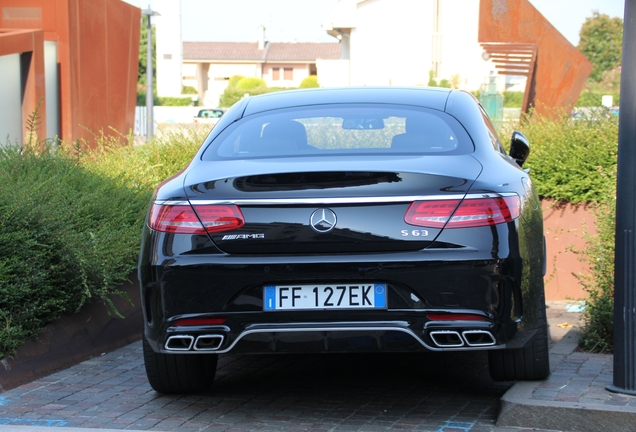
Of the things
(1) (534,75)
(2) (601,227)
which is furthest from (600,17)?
(2) (601,227)

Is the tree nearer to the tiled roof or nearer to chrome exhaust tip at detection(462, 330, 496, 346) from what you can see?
the tiled roof

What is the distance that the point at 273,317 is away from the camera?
4.10m

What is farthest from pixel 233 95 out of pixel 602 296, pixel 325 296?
pixel 325 296

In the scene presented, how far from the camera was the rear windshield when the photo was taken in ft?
15.2

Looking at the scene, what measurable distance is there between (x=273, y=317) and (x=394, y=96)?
1.72 meters

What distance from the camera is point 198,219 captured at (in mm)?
4141

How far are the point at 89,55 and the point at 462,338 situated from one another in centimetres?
1335

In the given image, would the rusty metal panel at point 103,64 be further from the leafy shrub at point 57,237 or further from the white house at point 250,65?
the white house at point 250,65

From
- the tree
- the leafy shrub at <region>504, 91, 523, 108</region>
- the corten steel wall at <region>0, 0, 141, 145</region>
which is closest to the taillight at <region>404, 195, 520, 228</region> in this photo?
the corten steel wall at <region>0, 0, 141, 145</region>

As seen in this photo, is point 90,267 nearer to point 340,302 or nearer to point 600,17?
point 340,302

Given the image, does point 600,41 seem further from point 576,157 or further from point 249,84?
point 576,157

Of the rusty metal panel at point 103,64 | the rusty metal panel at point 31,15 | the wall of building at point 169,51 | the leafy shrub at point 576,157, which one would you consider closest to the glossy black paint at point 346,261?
the leafy shrub at point 576,157

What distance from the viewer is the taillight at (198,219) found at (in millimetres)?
4098

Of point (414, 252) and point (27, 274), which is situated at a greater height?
point (414, 252)
